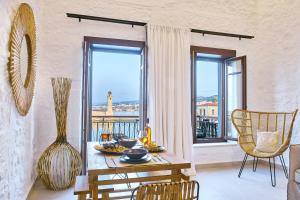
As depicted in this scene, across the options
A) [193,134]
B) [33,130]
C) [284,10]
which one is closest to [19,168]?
[33,130]

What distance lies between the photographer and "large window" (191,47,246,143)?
4.28 meters

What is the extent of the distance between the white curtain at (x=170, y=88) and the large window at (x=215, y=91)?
37cm

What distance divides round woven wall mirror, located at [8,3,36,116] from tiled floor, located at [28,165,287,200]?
3.86 ft

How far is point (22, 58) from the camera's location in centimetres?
228

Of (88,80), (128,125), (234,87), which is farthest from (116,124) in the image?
(234,87)

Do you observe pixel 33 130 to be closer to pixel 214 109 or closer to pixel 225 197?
pixel 225 197

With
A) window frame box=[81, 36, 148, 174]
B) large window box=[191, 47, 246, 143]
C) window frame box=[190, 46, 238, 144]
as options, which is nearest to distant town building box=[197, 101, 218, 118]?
large window box=[191, 47, 246, 143]

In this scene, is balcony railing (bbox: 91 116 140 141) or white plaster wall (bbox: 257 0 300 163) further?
balcony railing (bbox: 91 116 140 141)

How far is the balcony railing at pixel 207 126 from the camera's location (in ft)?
15.3

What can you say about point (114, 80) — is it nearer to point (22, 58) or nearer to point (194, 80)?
point (194, 80)

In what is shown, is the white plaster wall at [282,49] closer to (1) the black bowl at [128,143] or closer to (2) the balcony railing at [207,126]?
(2) the balcony railing at [207,126]

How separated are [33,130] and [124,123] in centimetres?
240

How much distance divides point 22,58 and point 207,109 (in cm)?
352

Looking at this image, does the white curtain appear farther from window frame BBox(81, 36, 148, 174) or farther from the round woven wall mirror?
the round woven wall mirror
